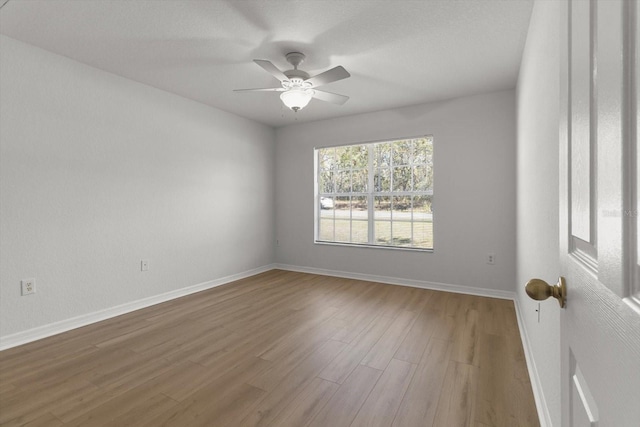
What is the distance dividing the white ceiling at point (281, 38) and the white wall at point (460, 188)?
453 millimetres

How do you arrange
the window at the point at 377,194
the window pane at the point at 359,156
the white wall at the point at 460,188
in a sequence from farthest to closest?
the window pane at the point at 359,156 < the window at the point at 377,194 < the white wall at the point at 460,188

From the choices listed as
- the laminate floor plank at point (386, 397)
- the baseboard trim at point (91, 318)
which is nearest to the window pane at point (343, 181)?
the baseboard trim at point (91, 318)

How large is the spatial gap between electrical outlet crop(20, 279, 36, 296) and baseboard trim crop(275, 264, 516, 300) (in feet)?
10.7

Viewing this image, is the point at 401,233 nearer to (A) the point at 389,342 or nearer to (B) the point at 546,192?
(A) the point at 389,342

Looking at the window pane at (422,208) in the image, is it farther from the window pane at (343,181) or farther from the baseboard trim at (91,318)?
the baseboard trim at (91,318)

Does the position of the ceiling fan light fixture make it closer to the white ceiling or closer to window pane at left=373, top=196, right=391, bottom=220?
the white ceiling

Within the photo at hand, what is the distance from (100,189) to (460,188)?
13.4 ft

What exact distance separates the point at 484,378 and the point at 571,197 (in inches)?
72.6

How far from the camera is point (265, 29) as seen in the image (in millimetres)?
2402

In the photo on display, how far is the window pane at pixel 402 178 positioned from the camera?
4461 millimetres

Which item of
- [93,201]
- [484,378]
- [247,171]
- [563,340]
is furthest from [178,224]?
[563,340]

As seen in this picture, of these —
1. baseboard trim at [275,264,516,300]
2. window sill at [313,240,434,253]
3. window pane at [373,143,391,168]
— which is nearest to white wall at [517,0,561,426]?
baseboard trim at [275,264,516,300]

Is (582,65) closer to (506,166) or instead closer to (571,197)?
(571,197)

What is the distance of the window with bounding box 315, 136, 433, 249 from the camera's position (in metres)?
4.36
